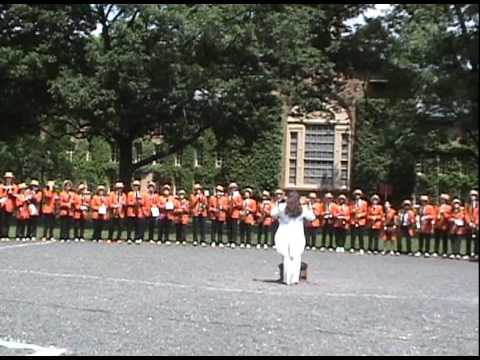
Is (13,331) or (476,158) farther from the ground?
(476,158)

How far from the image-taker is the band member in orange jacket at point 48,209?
1062 centimetres

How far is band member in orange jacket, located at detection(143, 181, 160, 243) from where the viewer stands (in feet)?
39.5

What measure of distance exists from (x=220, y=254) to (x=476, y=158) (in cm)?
967

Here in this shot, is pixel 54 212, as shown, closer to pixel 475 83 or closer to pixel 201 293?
pixel 201 293

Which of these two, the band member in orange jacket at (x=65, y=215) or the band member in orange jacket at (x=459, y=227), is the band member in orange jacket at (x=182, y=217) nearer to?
the band member in orange jacket at (x=65, y=215)

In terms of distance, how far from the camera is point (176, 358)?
11.7 ft

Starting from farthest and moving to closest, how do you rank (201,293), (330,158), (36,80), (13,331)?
1. (36,80)
2. (201,293)
3. (13,331)
4. (330,158)

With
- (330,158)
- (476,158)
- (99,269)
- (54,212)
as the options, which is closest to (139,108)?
(99,269)

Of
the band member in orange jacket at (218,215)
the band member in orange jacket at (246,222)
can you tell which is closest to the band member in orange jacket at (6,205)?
the band member in orange jacket at (218,215)

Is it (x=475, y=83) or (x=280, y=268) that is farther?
(x=280, y=268)

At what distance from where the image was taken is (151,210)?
12375mm

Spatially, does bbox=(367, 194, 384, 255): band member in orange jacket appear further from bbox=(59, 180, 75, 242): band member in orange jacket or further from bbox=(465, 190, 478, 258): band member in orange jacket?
bbox=(59, 180, 75, 242): band member in orange jacket

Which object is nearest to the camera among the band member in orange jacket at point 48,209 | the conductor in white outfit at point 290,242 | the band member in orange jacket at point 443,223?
the band member in orange jacket at point 443,223

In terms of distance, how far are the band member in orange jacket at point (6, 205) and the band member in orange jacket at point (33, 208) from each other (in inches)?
11.2
